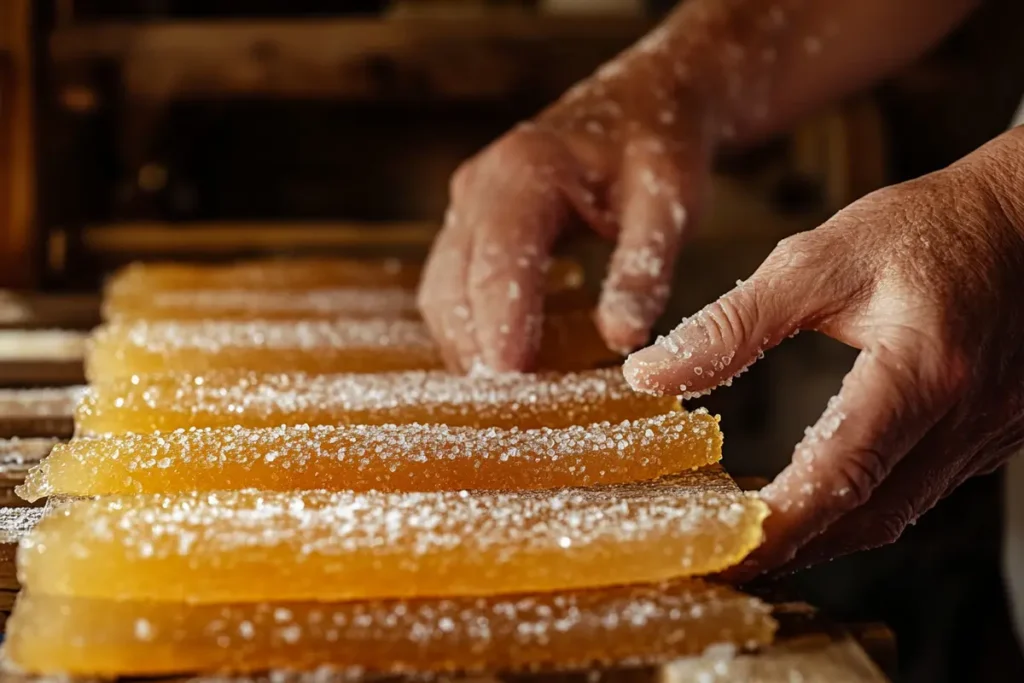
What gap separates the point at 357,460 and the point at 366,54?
136cm

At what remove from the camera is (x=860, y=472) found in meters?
0.52

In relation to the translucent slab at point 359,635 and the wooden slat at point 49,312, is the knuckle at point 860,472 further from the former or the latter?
the wooden slat at point 49,312

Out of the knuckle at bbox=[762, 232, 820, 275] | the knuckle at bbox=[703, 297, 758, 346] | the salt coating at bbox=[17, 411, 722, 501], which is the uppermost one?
the knuckle at bbox=[762, 232, 820, 275]

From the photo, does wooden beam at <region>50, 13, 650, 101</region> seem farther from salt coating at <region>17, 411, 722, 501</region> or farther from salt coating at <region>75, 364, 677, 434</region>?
salt coating at <region>17, 411, 722, 501</region>

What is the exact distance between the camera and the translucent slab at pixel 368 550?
48 cm

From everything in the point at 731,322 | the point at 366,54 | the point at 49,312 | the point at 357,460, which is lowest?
the point at 49,312

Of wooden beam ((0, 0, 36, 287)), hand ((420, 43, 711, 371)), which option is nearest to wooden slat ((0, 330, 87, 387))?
hand ((420, 43, 711, 371))

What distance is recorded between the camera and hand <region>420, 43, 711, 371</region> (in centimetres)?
90

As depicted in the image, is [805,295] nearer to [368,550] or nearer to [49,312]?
[368,550]

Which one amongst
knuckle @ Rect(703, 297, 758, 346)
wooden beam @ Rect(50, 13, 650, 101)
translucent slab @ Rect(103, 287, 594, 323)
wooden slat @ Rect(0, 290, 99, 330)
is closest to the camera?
knuckle @ Rect(703, 297, 758, 346)

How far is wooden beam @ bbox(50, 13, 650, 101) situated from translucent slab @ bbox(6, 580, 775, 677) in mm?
1465

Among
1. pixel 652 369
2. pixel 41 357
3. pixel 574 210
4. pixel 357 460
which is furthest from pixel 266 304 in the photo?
pixel 652 369

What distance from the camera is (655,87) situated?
1124 mm

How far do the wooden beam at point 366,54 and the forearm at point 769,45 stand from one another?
59 cm
